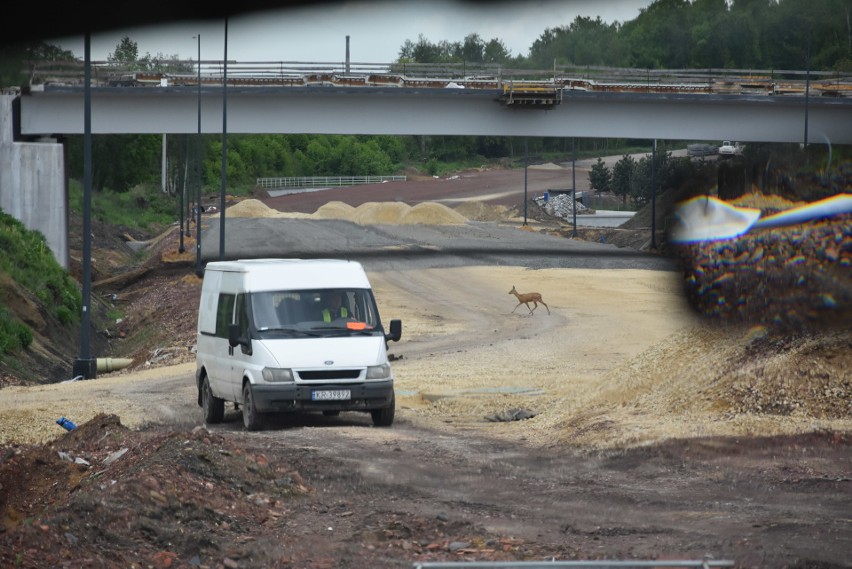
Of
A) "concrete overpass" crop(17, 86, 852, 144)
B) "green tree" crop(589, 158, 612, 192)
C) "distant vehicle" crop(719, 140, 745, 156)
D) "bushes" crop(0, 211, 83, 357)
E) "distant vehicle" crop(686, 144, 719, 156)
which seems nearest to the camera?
"distant vehicle" crop(719, 140, 745, 156)

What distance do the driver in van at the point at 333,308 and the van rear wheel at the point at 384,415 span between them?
1461mm

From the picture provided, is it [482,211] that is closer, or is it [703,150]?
[703,150]

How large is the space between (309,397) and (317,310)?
144 cm

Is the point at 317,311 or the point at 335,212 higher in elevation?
the point at 317,311

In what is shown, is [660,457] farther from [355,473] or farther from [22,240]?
[22,240]

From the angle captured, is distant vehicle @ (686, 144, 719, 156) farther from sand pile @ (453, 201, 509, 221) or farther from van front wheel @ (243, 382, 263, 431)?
sand pile @ (453, 201, 509, 221)

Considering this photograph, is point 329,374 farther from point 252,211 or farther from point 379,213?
point 252,211

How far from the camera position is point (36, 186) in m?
49.5

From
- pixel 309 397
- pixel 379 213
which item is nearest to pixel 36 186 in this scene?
pixel 309 397

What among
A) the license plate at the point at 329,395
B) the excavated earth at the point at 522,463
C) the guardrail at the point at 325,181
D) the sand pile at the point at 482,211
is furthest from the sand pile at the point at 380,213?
the license plate at the point at 329,395

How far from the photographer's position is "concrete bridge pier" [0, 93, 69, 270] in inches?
1932

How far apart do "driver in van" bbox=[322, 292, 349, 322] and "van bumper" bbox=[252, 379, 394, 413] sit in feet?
3.98

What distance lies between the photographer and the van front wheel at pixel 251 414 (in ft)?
56.6

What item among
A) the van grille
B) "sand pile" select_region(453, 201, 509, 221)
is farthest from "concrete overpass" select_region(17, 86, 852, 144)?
"sand pile" select_region(453, 201, 509, 221)
